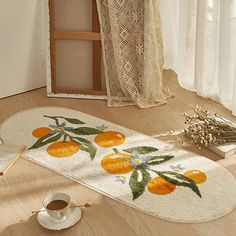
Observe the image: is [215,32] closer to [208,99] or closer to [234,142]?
[208,99]

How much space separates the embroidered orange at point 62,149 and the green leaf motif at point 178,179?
0.45 m

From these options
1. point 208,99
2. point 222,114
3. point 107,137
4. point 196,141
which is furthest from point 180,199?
point 208,99

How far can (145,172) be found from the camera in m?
2.25

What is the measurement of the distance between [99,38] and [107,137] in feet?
2.03

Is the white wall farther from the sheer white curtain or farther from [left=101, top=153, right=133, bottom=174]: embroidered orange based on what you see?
[left=101, top=153, right=133, bottom=174]: embroidered orange

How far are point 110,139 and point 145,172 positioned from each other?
0.35 meters

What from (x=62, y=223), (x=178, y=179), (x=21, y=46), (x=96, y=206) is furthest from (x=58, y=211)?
(x=21, y=46)

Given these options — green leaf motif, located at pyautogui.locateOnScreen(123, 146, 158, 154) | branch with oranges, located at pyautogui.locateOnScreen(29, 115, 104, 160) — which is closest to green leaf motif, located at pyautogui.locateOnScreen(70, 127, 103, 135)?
branch with oranges, located at pyautogui.locateOnScreen(29, 115, 104, 160)

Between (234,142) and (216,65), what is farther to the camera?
(216,65)

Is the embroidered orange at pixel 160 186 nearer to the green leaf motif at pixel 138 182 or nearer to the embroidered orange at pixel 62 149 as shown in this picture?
the green leaf motif at pixel 138 182

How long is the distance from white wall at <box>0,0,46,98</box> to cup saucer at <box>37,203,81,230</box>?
4.06ft

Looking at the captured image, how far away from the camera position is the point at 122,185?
2.17 meters

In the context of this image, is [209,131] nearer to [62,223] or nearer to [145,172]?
[145,172]

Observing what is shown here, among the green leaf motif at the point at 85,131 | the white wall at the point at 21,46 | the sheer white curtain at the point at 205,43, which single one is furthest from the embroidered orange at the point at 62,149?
the sheer white curtain at the point at 205,43
